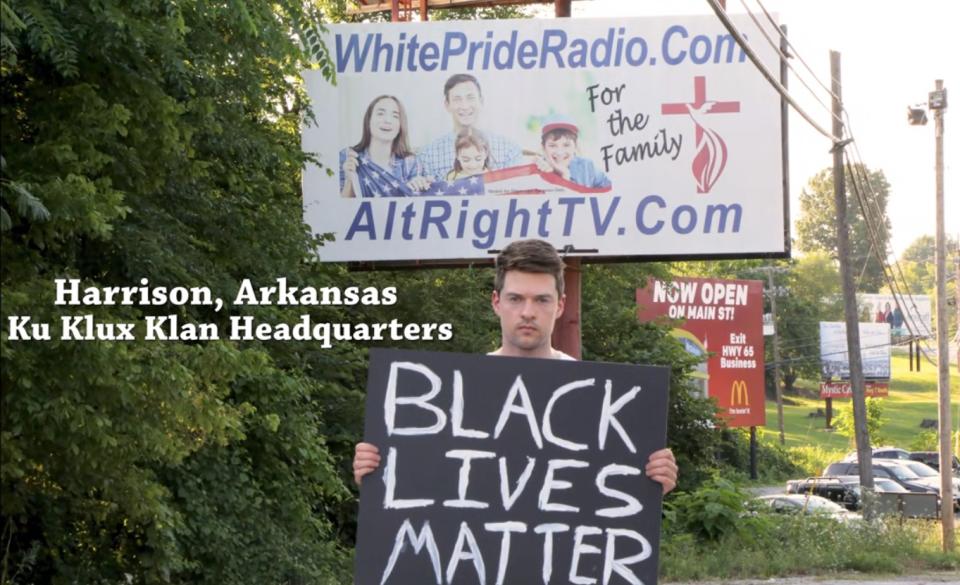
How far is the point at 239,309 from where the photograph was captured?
13156 millimetres

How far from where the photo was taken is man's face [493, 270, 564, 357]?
5.25 meters

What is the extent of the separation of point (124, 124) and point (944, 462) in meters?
20.4

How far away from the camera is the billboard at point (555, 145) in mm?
18766

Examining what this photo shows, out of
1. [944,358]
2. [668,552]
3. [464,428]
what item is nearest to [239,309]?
[464,428]

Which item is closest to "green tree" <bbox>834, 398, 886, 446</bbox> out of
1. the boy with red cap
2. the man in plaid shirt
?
the boy with red cap

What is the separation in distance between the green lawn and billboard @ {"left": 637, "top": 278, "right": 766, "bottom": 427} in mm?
25615

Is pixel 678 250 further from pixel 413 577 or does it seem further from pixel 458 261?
pixel 413 577

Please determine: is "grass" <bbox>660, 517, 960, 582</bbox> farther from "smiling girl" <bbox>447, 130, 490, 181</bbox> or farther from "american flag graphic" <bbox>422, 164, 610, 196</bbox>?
"smiling girl" <bbox>447, 130, 490, 181</bbox>

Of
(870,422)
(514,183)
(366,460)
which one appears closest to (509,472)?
(366,460)

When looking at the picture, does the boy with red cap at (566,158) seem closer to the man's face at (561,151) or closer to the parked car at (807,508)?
the man's face at (561,151)

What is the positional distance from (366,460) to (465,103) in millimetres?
14209

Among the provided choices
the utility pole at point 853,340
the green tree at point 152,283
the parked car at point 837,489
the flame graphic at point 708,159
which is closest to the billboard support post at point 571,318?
the flame graphic at point 708,159

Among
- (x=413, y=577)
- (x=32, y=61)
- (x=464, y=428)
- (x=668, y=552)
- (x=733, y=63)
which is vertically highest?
(x=733, y=63)

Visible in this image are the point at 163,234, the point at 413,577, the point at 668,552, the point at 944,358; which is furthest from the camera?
the point at 944,358
